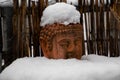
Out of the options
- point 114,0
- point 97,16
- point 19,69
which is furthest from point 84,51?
point 19,69

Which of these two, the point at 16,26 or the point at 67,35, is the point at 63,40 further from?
the point at 16,26

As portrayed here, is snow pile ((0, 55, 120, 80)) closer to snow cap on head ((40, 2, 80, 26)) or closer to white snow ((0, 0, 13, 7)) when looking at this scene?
snow cap on head ((40, 2, 80, 26))

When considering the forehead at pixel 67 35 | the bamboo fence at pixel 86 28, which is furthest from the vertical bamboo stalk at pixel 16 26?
the forehead at pixel 67 35

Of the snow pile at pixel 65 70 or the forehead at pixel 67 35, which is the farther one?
the forehead at pixel 67 35

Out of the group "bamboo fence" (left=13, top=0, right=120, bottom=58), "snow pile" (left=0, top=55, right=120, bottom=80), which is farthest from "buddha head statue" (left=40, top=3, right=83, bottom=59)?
"bamboo fence" (left=13, top=0, right=120, bottom=58)

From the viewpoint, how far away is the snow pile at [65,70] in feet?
7.68

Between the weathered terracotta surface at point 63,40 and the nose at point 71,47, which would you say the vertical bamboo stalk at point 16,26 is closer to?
the weathered terracotta surface at point 63,40

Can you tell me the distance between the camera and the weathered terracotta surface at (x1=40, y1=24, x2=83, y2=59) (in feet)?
8.51

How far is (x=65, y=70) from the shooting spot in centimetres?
236

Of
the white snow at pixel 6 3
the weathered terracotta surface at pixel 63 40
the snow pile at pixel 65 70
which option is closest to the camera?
the snow pile at pixel 65 70

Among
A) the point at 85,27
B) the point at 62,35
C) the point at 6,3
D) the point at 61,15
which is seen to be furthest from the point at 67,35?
the point at 6,3

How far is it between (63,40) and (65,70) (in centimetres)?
32

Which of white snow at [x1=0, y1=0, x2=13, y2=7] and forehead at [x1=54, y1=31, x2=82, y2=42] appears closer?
forehead at [x1=54, y1=31, x2=82, y2=42]

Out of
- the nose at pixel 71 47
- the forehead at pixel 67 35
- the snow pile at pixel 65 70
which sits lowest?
the snow pile at pixel 65 70
